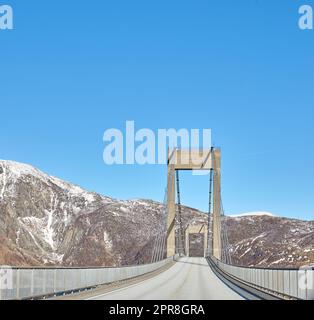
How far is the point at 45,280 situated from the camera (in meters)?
27.9

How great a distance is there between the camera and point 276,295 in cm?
3297

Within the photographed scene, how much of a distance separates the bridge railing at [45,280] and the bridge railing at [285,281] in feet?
31.6

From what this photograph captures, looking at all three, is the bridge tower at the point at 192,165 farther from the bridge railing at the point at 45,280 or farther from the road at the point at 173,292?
the bridge railing at the point at 45,280

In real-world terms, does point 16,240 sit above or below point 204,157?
below

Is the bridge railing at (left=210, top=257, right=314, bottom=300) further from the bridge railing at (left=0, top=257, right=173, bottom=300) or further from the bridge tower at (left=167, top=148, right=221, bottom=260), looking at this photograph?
the bridge tower at (left=167, top=148, right=221, bottom=260)

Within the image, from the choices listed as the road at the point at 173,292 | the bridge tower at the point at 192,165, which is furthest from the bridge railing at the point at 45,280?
the bridge tower at the point at 192,165

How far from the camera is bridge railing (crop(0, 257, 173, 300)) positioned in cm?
2323

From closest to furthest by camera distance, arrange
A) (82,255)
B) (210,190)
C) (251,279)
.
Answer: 1. (251,279)
2. (210,190)
3. (82,255)

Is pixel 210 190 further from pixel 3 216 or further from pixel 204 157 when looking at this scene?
pixel 3 216

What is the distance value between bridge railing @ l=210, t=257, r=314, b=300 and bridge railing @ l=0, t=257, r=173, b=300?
964 cm

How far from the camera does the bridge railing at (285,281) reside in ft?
83.7

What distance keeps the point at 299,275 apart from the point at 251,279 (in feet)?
65.1
